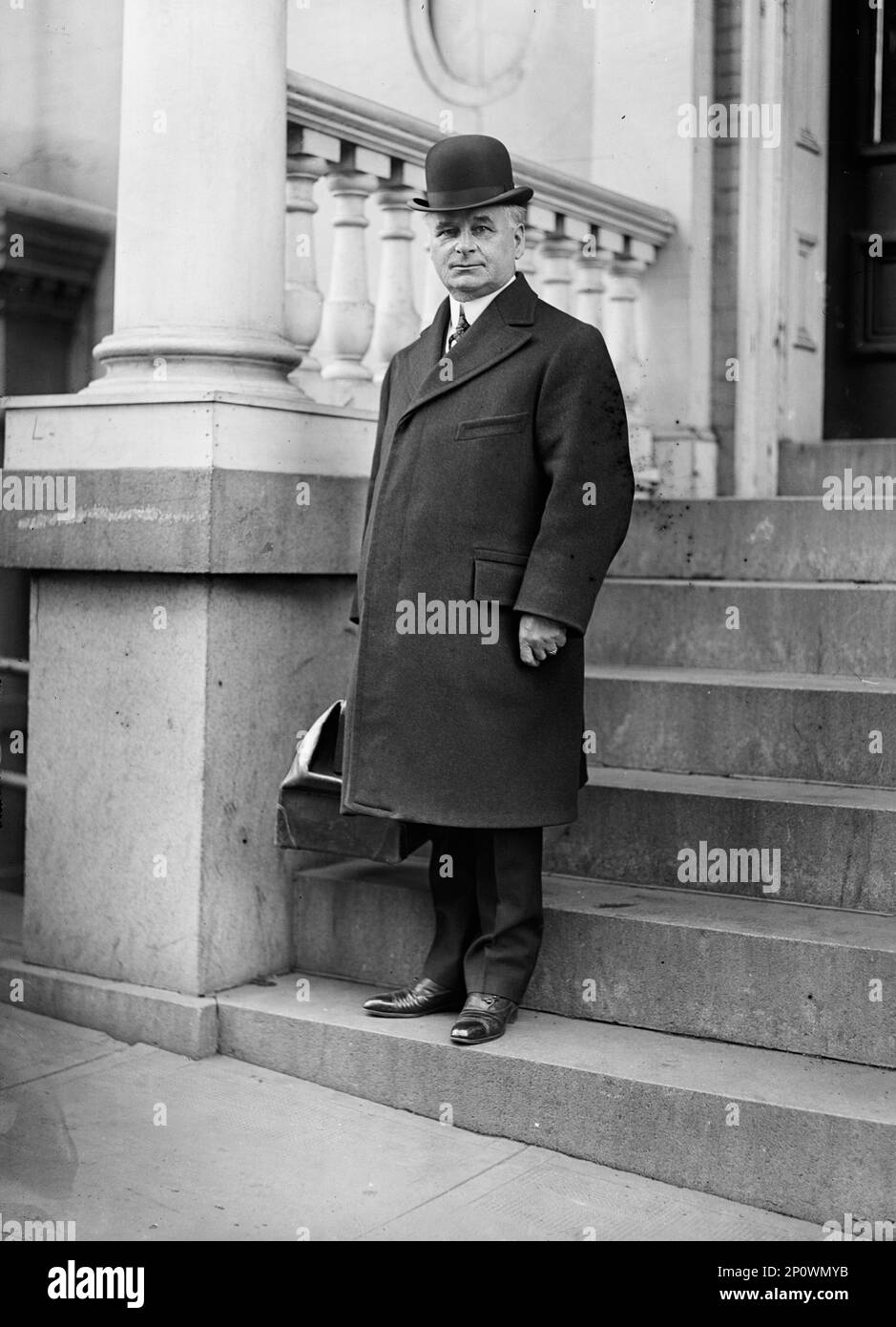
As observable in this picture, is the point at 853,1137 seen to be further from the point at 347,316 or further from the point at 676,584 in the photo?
the point at 347,316

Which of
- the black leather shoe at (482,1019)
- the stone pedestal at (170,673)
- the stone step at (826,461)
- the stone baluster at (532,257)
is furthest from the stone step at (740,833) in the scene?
the stone baluster at (532,257)

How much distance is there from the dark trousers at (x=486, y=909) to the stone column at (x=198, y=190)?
1.31 m

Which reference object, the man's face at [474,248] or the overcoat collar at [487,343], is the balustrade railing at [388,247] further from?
the overcoat collar at [487,343]

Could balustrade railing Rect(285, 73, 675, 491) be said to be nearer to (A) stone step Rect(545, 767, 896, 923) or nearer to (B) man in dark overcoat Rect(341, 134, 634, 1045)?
(B) man in dark overcoat Rect(341, 134, 634, 1045)

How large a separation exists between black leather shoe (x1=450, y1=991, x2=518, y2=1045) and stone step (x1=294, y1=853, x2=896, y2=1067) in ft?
0.62

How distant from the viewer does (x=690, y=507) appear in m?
5.70

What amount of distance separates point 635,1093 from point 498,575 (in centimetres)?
114

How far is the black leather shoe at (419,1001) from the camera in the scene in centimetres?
405

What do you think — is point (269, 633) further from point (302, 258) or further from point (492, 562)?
point (302, 258)

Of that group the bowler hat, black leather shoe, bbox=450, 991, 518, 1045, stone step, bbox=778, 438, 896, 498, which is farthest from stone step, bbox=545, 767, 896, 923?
stone step, bbox=778, 438, 896, 498

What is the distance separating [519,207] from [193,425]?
99cm

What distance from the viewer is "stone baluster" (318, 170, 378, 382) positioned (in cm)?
520

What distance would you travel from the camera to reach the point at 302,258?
4.99 meters

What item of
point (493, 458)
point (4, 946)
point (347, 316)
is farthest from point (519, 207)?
point (4, 946)
